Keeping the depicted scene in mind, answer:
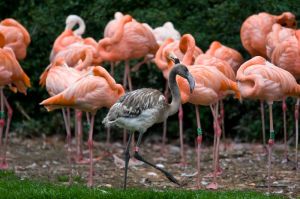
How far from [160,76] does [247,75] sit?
14.3 feet

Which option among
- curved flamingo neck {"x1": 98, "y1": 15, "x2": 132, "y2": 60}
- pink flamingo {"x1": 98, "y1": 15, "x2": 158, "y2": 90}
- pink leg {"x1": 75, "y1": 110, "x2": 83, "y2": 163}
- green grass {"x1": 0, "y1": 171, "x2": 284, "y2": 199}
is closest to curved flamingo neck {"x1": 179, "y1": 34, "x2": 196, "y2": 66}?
pink flamingo {"x1": 98, "y1": 15, "x2": 158, "y2": 90}

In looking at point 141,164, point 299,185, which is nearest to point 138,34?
point 141,164

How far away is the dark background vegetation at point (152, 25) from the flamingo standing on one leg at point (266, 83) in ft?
10.3

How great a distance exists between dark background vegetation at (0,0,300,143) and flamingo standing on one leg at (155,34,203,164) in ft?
5.86

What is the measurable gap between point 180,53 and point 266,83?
2.21 m

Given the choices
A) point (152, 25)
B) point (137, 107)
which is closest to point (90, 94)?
point (137, 107)

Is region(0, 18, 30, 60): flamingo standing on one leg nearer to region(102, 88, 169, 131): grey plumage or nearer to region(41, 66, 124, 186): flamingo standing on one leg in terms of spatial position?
region(41, 66, 124, 186): flamingo standing on one leg

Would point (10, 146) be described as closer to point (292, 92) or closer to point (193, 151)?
point (193, 151)

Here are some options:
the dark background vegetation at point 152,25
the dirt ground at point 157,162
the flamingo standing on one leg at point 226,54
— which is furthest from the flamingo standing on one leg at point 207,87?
the dark background vegetation at point 152,25

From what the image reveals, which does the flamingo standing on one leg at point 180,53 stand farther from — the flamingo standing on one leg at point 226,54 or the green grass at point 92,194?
the green grass at point 92,194

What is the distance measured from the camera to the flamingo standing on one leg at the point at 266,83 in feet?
29.2

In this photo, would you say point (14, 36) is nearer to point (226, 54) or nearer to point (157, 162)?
point (157, 162)

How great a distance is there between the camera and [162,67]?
10844 mm

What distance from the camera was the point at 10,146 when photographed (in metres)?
12.5
